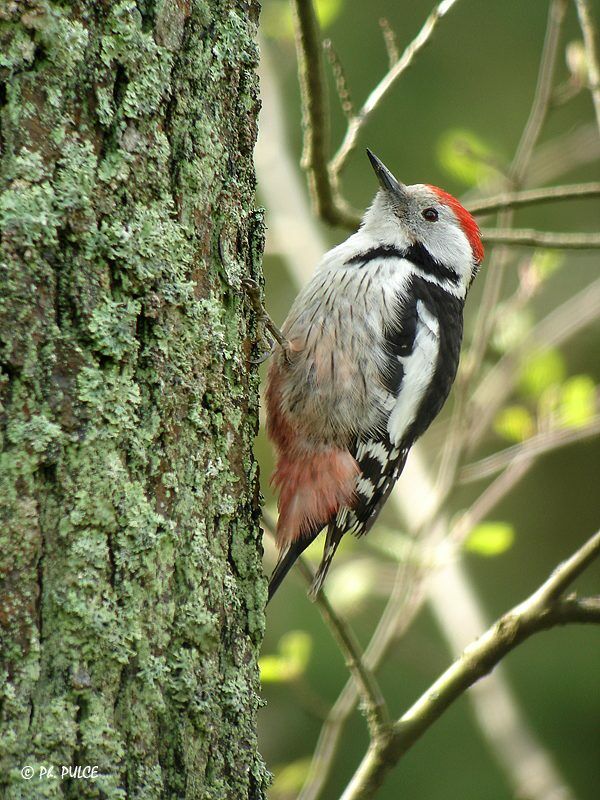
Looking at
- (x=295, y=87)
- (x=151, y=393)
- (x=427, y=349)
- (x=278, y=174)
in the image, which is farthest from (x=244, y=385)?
(x=295, y=87)

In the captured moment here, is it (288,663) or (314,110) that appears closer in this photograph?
(314,110)

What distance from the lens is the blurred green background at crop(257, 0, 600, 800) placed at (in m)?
5.48

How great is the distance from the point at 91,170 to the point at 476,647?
127 centimetres

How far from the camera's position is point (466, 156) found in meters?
3.46

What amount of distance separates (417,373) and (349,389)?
0.79 ft

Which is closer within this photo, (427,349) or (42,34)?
(42,34)

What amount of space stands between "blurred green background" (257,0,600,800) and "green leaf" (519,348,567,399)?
591 mm

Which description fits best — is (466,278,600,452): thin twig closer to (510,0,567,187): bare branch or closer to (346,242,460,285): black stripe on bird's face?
(346,242,460,285): black stripe on bird's face

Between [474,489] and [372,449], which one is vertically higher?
[474,489]

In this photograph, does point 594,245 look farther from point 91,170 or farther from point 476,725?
point 476,725

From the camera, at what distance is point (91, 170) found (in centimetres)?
161

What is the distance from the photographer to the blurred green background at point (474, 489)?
5480 millimetres

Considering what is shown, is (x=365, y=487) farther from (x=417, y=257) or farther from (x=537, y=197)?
(x=537, y=197)

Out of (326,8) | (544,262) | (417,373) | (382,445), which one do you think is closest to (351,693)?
(382,445)
